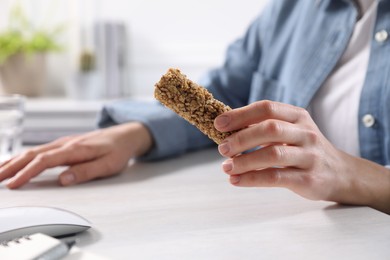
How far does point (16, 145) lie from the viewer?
117cm

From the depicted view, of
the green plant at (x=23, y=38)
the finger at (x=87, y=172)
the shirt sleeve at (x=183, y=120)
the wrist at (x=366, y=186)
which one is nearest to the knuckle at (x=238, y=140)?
the wrist at (x=366, y=186)

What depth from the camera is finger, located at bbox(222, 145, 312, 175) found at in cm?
72

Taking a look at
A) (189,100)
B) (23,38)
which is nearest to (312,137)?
(189,100)

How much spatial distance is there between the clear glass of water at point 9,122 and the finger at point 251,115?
0.55m

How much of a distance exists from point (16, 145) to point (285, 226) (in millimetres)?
641

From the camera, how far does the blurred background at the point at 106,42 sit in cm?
219

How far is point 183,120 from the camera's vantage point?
122 cm

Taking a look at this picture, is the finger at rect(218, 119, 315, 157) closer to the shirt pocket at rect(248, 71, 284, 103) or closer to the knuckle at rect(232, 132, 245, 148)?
the knuckle at rect(232, 132, 245, 148)

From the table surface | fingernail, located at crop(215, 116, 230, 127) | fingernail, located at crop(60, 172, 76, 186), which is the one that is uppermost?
fingernail, located at crop(215, 116, 230, 127)

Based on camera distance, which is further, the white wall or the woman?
the white wall

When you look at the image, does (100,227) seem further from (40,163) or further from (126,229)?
(40,163)

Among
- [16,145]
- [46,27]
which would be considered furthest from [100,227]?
[46,27]

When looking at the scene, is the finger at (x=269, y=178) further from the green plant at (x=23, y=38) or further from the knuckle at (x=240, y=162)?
the green plant at (x=23, y=38)

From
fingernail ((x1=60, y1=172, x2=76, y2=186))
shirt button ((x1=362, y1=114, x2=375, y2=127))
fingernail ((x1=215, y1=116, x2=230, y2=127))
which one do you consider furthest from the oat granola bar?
shirt button ((x1=362, y1=114, x2=375, y2=127))
